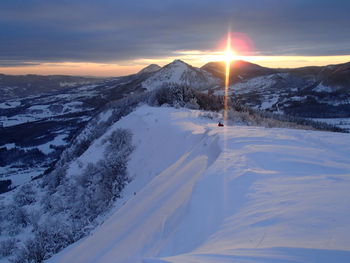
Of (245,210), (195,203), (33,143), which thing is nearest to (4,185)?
(33,143)

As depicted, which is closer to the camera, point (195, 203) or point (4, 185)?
point (195, 203)

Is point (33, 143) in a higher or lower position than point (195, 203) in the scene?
lower

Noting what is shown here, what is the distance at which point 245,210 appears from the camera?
560 cm

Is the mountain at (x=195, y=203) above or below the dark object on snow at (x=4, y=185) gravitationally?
above

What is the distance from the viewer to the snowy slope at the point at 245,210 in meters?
3.99

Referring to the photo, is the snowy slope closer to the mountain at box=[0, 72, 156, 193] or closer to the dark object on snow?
the mountain at box=[0, 72, 156, 193]

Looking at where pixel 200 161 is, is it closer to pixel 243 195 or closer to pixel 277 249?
pixel 243 195

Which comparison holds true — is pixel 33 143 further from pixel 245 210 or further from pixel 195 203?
pixel 245 210

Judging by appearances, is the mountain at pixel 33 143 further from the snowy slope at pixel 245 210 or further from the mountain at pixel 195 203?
the snowy slope at pixel 245 210

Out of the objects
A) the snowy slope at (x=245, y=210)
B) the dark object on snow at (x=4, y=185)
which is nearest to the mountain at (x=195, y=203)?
the snowy slope at (x=245, y=210)

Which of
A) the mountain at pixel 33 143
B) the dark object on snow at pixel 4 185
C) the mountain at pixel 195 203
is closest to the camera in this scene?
the mountain at pixel 195 203

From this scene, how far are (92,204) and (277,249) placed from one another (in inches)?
609

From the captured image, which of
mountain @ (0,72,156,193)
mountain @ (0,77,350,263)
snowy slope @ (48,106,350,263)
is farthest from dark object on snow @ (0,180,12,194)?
snowy slope @ (48,106,350,263)

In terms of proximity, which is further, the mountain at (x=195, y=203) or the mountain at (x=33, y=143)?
the mountain at (x=33, y=143)
